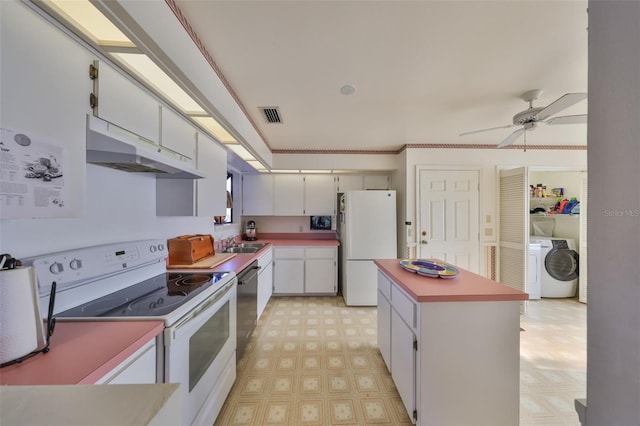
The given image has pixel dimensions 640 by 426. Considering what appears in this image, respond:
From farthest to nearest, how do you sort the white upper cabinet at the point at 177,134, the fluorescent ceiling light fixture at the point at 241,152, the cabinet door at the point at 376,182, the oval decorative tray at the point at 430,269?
the cabinet door at the point at 376,182 → the fluorescent ceiling light fixture at the point at 241,152 → the oval decorative tray at the point at 430,269 → the white upper cabinet at the point at 177,134

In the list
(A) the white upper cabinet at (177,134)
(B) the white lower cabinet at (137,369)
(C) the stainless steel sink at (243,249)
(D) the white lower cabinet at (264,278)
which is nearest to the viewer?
(B) the white lower cabinet at (137,369)

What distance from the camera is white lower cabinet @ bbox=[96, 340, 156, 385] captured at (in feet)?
2.67

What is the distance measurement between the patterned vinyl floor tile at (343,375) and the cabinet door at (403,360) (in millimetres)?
194

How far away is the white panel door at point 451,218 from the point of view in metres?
3.63

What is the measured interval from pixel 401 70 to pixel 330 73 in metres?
0.52

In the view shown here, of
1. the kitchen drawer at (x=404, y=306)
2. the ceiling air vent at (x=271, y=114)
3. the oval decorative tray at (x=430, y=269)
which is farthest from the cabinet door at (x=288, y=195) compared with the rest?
the kitchen drawer at (x=404, y=306)

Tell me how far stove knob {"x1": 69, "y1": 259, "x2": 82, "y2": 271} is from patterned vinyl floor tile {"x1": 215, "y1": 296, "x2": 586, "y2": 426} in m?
1.27

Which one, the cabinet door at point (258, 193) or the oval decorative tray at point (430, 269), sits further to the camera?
the cabinet door at point (258, 193)

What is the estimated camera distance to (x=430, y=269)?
1.82 metres

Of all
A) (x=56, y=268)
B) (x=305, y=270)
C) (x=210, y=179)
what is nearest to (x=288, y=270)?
(x=305, y=270)

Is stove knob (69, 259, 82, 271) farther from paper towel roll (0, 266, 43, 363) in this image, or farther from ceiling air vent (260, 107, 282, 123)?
ceiling air vent (260, 107, 282, 123)

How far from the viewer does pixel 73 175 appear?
3.25 ft

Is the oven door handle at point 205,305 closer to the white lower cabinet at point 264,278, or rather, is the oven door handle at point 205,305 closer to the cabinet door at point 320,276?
the white lower cabinet at point 264,278

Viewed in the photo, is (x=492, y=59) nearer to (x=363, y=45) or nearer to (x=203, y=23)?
(x=363, y=45)
